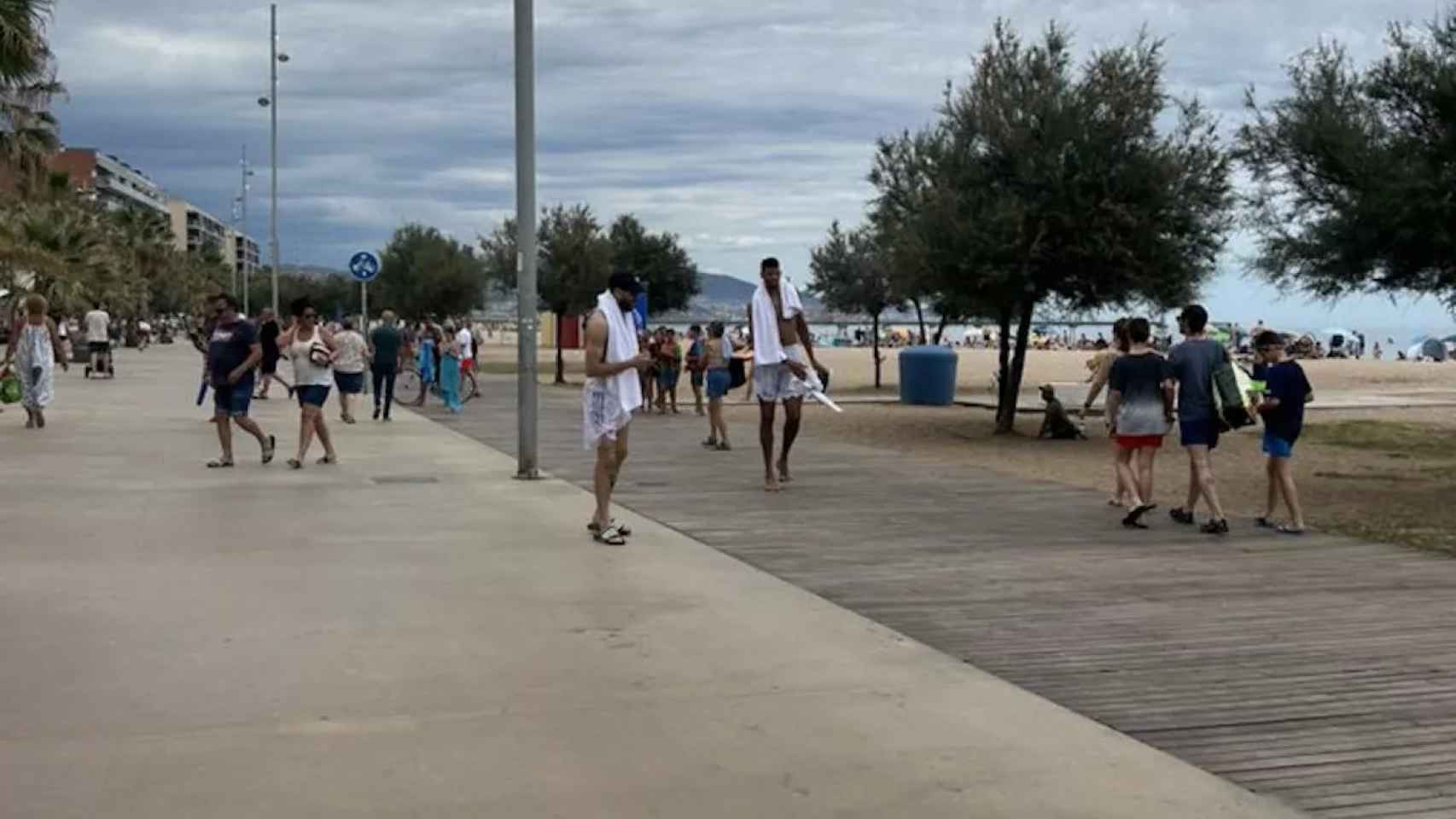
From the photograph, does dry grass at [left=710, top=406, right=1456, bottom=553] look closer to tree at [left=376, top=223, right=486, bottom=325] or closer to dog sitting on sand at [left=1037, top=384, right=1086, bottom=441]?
dog sitting on sand at [left=1037, top=384, right=1086, bottom=441]

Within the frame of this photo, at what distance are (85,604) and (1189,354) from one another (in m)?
7.41

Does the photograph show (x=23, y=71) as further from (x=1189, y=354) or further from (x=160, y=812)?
(x=160, y=812)

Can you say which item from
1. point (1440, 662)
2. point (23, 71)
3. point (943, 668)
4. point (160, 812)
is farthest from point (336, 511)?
point (23, 71)

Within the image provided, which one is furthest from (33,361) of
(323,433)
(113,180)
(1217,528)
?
(113,180)

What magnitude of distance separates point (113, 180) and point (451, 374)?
147m

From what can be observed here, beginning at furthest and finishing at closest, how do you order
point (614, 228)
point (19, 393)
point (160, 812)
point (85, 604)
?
1. point (614, 228)
2. point (19, 393)
3. point (85, 604)
4. point (160, 812)

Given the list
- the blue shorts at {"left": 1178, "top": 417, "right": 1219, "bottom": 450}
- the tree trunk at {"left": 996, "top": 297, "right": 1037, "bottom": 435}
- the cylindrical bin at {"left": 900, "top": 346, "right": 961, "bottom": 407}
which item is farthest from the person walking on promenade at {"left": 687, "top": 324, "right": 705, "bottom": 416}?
the blue shorts at {"left": 1178, "top": 417, "right": 1219, "bottom": 450}

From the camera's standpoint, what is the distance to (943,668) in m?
6.55

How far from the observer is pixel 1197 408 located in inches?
429

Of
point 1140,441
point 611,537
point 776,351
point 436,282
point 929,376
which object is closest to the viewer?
point 611,537

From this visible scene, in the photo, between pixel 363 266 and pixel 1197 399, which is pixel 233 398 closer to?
pixel 1197 399

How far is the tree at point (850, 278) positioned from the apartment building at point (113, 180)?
98176mm

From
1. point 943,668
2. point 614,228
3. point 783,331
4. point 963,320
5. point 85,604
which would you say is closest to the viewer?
point 943,668

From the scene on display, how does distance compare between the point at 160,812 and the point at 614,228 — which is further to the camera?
the point at 614,228
